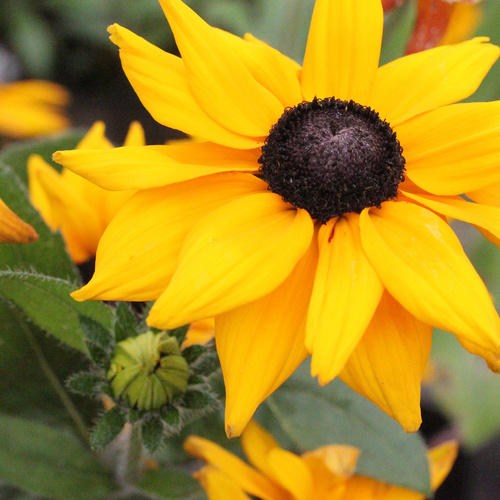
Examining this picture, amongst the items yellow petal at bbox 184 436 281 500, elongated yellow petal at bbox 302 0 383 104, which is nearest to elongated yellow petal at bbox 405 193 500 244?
elongated yellow petal at bbox 302 0 383 104

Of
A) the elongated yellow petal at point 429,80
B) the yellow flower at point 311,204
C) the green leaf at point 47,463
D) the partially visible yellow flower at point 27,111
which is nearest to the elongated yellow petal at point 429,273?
the yellow flower at point 311,204

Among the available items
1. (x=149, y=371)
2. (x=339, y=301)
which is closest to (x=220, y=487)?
(x=149, y=371)

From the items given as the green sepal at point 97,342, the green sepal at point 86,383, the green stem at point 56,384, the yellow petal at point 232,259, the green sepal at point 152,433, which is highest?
the yellow petal at point 232,259

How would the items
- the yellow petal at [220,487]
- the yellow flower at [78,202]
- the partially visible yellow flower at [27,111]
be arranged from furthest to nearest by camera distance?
the partially visible yellow flower at [27,111]
the yellow flower at [78,202]
the yellow petal at [220,487]

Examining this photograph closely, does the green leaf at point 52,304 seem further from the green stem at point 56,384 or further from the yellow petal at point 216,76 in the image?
the yellow petal at point 216,76

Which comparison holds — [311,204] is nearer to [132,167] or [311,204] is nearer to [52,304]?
[132,167]

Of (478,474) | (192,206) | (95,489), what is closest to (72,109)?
(478,474)

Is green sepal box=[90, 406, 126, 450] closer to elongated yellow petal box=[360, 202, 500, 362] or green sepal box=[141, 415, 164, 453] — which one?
green sepal box=[141, 415, 164, 453]
